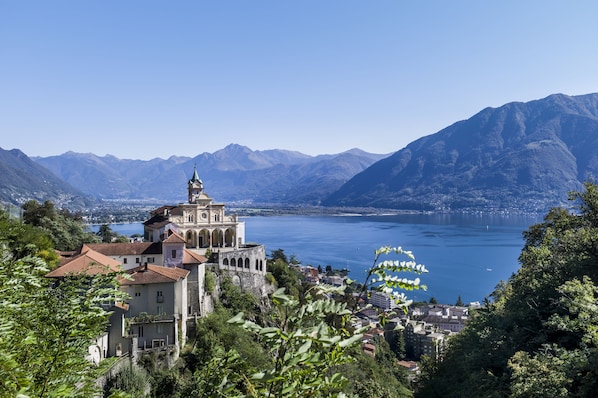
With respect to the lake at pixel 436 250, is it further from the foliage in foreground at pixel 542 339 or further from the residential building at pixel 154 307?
the residential building at pixel 154 307

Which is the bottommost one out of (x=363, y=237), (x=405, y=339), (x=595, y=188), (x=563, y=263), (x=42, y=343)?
(x=405, y=339)

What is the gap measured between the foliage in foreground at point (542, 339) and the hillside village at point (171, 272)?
2.40m

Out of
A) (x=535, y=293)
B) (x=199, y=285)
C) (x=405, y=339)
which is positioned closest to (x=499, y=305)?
(x=535, y=293)

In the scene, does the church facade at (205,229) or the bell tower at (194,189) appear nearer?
the church facade at (205,229)

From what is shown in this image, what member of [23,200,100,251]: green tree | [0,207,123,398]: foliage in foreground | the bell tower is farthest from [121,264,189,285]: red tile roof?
the bell tower

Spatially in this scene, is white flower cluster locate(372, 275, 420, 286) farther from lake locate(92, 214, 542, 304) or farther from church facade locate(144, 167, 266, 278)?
lake locate(92, 214, 542, 304)

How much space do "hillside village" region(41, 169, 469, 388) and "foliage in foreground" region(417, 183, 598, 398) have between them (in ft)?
7.86

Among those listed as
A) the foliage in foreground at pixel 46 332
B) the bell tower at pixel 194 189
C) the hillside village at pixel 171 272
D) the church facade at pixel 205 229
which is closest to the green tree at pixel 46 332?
the foliage in foreground at pixel 46 332

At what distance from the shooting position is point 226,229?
94.5 ft

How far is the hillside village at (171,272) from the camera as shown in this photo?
15.8 metres

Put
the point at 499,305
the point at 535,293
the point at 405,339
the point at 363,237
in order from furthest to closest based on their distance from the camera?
1. the point at 363,237
2. the point at 405,339
3. the point at 499,305
4. the point at 535,293

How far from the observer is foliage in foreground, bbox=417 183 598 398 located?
8336 mm

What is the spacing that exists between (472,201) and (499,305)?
183 m

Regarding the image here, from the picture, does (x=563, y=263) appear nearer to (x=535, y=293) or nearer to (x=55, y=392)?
(x=535, y=293)
